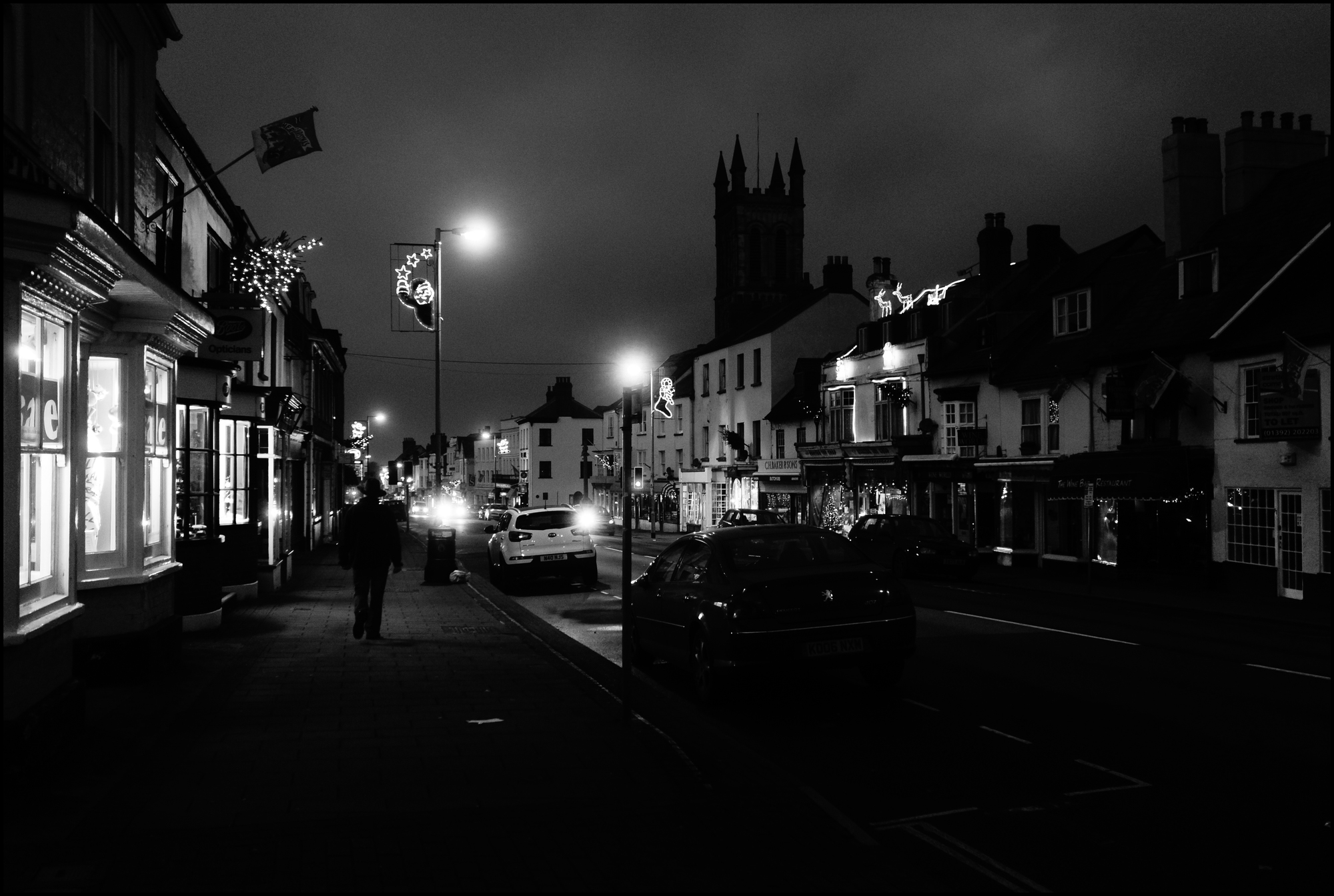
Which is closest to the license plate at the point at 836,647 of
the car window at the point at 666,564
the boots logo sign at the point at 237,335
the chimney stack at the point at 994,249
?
the car window at the point at 666,564

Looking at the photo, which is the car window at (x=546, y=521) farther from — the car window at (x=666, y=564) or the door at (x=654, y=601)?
the car window at (x=666, y=564)

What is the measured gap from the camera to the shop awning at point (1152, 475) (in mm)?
25094

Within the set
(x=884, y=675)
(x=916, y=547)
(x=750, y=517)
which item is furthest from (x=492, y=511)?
(x=884, y=675)

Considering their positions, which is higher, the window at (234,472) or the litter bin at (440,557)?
the window at (234,472)

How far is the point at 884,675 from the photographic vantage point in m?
11.1

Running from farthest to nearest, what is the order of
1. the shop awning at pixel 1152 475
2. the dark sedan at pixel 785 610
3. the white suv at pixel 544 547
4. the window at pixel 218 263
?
the shop awning at pixel 1152 475
the white suv at pixel 544 547
the window at pixel 218 263
the dark sedan at pixel 785 610

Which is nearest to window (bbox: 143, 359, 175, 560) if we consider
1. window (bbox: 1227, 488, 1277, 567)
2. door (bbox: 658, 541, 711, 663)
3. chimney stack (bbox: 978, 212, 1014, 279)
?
door (bbox: 658, 541, 711, 663)

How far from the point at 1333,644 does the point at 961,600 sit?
10062mm

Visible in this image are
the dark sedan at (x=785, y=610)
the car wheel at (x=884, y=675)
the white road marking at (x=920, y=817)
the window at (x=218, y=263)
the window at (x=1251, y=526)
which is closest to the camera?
the white road marking at (x=920, y=817)

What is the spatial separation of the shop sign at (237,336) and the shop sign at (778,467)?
1397 inches

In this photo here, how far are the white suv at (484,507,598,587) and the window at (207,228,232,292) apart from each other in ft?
24.7

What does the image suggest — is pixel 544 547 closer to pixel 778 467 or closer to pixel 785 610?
pixel 785 610

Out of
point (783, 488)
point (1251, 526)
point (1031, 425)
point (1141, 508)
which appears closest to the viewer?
point (1251, 526)

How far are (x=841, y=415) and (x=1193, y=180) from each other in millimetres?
17898
